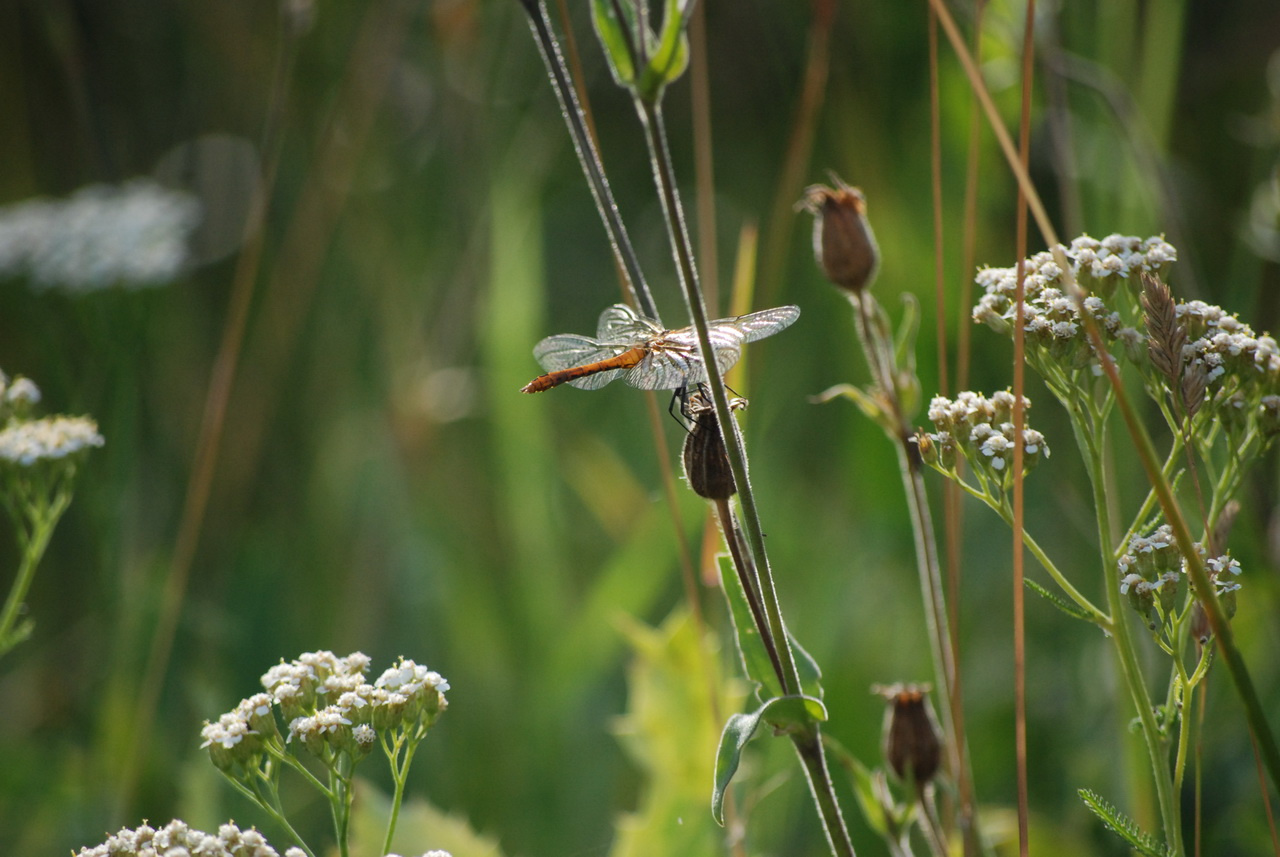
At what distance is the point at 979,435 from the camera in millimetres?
932

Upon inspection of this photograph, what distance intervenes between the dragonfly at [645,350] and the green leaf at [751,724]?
0.27 m

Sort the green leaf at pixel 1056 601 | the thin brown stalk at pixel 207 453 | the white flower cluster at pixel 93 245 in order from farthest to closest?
1. the white flower cluster at pixel 93 245
2. the thin brown stalk at pixel 207 453
3. the green leaf at pixel 1056 601

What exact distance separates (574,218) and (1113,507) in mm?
2386

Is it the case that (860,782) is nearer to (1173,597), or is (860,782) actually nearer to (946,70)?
(1173,597)

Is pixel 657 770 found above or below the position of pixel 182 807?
below

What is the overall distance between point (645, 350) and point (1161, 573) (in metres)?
0.48

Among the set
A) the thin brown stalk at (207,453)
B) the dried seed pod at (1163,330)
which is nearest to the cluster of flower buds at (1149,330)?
the dried seed pod at (1163,330)

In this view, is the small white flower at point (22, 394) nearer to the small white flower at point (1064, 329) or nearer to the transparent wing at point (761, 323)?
the transparent wing at point (761, 323)

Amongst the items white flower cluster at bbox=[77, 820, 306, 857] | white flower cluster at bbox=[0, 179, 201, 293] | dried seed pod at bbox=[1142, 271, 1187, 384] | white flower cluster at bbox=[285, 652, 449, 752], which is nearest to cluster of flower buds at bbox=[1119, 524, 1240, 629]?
dried seed pod at bbox=[1142, 271, 1187, 384]

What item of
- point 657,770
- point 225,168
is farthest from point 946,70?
point 225,168

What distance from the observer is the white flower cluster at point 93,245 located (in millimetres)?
2037

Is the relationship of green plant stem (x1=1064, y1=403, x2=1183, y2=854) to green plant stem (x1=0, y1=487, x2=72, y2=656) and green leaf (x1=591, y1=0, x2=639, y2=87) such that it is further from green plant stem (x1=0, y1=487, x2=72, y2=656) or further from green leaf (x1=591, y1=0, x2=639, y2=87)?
green plant stem (x1=0, y1=487, x2=72, y2=656)

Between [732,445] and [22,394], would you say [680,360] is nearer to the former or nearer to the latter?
[732,445]

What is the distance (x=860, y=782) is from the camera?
1.06 metres
